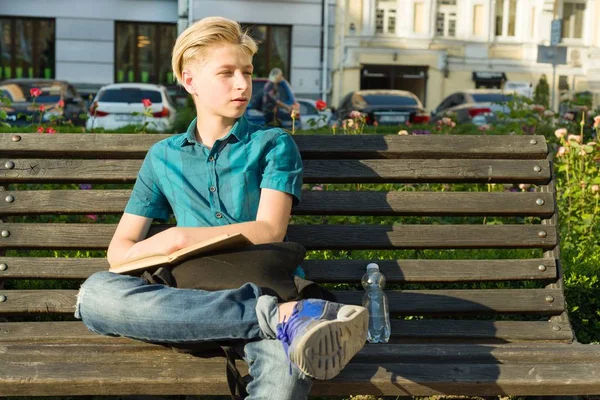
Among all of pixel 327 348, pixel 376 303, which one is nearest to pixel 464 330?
pixel 376 303

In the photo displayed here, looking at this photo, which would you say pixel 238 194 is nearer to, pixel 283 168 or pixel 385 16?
pixel 283 168

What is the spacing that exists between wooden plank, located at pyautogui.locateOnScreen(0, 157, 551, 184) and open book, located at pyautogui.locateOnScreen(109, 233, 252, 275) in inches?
33.1

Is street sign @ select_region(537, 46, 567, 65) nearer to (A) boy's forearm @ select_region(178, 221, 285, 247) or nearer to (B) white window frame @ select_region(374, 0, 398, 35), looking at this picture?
(A) boy's forearm @ select_region(178, 221, 285, 247)

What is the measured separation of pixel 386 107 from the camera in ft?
71.8

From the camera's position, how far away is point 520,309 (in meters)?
4.12

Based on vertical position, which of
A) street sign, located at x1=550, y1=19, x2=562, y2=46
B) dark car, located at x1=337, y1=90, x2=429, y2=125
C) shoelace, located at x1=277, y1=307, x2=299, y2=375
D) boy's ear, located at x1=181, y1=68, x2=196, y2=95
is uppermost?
street sign, located at x1=550, y1=19, x2=562, y2=46

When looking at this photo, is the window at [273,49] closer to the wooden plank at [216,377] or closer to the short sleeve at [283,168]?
the short sleeve at [283,168]

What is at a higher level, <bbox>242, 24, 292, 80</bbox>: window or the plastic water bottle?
<bbox>242, 24, 292, 80</bbox>: window

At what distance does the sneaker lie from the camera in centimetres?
283

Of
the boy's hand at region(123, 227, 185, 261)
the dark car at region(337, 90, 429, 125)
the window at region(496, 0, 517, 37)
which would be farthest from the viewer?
the window at region(496, 0, 517, 37)

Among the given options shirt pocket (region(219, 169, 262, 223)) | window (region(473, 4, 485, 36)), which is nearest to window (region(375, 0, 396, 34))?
window (region(473, 4, 485, 36))

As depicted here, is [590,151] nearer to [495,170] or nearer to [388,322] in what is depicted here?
[495,170]

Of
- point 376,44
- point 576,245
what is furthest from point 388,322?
point 376,44

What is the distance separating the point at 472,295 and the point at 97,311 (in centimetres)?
153
